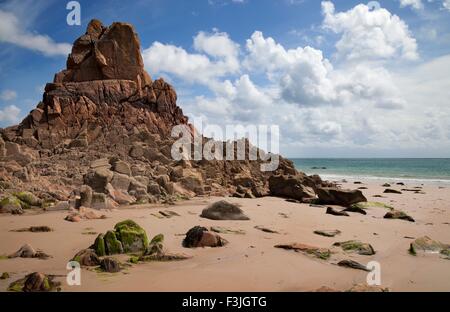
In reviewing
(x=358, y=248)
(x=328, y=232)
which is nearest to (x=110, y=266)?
(x=358, y=248)

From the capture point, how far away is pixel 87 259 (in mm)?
5707

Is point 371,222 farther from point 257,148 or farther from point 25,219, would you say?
point 257,148

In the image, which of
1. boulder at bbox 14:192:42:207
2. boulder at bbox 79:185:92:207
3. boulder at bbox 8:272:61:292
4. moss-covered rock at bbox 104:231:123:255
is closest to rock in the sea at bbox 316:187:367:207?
boulder at bbox 79:185:92:207

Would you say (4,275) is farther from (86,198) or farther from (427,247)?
(427,247)

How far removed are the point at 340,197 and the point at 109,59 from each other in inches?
733

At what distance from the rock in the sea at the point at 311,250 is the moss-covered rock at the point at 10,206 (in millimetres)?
8425

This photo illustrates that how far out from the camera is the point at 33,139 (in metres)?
19.9

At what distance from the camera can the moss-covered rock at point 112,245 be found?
6297 millimetres

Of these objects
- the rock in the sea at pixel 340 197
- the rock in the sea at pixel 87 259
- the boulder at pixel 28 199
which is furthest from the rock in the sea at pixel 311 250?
the rock in the sea at pixel 340 197

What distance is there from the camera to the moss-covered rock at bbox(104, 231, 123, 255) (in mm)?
6297

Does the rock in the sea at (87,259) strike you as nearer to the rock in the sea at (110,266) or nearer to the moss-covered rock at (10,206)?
the rock in the sea at (110,266)
